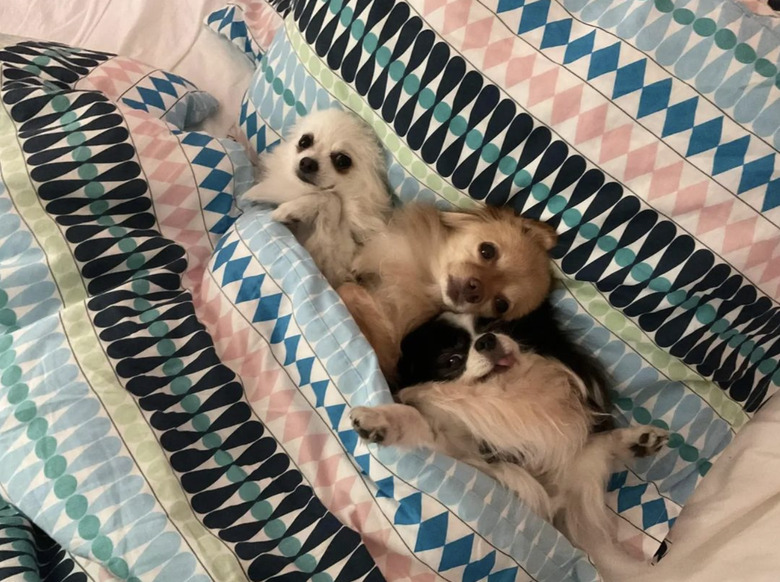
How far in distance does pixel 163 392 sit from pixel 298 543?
38 cm

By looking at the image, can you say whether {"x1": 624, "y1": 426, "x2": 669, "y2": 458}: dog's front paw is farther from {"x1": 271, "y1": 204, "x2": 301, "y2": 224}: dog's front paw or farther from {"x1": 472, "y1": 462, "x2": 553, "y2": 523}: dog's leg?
{"x1": 271, "y1": 204, "x2": 301, "y2": 224}: dog's front paw

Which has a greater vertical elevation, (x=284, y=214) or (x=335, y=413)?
(x=284, y=214)

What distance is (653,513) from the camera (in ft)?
4.31

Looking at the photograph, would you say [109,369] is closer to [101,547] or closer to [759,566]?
[101,547]

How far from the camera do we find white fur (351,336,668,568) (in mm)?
1298

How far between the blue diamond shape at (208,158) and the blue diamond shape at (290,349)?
0.48m

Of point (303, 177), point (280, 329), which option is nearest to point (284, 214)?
point (303, 177)

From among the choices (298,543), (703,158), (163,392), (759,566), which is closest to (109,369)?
(163,392)

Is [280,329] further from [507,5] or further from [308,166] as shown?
[507,5]

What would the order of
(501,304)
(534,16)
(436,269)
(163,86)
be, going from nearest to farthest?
1. (534,16)
2. (501,304)
3. (436,269)
4. (163,86)

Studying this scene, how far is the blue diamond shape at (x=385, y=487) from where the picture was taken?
1150 millimetres

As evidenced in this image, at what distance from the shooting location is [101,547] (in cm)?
105

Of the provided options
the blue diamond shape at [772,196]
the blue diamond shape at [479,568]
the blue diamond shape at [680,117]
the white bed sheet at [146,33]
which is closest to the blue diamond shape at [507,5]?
the blue diamond shape at [680,117]

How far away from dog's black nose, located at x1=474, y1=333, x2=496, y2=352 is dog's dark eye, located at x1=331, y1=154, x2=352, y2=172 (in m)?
0.55
